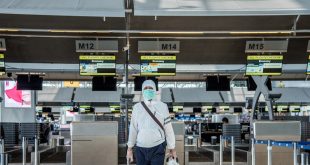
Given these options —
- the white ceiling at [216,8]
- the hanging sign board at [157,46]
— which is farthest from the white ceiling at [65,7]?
the hanging sign board at [157,46]

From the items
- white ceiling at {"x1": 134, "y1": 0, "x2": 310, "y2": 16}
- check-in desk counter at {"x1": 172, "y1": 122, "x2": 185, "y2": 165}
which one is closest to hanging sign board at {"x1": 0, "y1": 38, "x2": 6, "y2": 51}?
check-in desk counter at {"x1": 172, "y1": 122, "x2": 185, "y2": 165}

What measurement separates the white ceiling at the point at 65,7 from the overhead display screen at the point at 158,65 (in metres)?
4.78

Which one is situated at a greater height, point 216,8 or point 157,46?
point 216,8

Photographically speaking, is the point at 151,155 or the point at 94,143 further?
the point at 94,143

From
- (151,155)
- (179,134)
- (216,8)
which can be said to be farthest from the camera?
(179,134)

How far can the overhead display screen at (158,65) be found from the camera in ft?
51.9

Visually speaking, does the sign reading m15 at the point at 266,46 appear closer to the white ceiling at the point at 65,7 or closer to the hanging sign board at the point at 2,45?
the white ceiling at the point at 65,7

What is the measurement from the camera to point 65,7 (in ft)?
35.4

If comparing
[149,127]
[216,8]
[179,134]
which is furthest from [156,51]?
[149,127]

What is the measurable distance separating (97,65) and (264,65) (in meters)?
5.37

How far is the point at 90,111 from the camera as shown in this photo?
137 feet

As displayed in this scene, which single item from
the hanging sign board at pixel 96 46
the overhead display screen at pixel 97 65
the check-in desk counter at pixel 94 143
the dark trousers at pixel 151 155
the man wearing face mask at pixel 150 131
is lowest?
the check-in desk counter at pixel 94 143

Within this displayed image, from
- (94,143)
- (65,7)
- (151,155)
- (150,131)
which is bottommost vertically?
(94,143)

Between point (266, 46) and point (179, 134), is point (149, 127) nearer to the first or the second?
point (179, 134)
